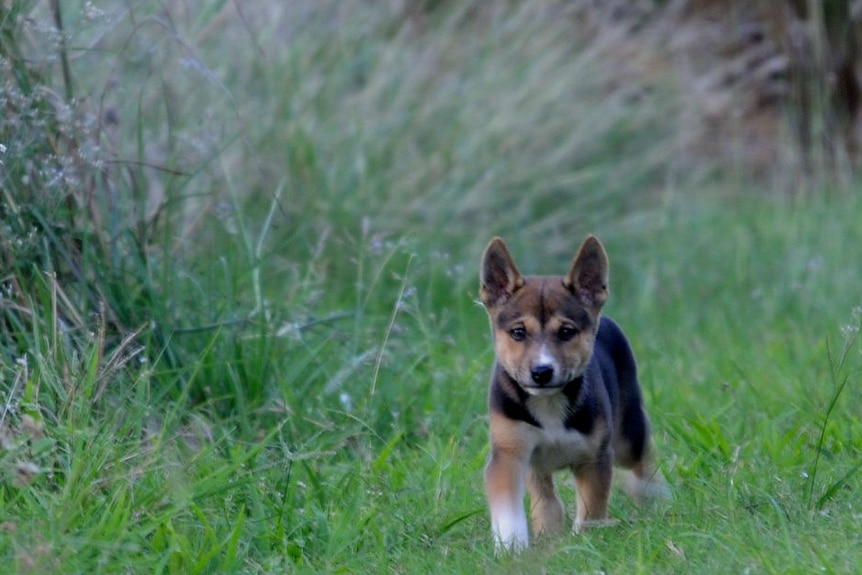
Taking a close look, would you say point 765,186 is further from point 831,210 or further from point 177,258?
point 177,258

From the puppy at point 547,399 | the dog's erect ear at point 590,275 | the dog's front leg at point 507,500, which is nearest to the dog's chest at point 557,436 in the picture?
the puppy at point 547,399

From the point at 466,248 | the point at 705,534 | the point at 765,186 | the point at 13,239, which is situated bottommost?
the point at 765,186

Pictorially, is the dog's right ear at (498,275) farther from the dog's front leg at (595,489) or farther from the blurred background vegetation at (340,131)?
the blurred background vegetation at (340,131)

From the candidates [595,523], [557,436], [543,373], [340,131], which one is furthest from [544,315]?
[340,131]

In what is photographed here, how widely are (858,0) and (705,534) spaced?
745 centimetres

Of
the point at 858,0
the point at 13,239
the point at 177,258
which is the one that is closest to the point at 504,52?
the point at 858,0

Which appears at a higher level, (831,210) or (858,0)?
Answer: (858,0)

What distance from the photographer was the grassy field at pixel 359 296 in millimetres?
4484

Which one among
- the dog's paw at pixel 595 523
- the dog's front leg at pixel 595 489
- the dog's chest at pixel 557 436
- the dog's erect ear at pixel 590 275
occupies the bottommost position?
the dog's paw at pixel 595 523

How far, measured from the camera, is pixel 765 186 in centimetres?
1241

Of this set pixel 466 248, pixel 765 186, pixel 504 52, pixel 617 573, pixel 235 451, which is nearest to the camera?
pixel 617 573

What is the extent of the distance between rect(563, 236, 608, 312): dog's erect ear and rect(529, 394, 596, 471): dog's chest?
43 centimetres

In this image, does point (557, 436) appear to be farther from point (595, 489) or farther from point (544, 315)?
point (544, 315)

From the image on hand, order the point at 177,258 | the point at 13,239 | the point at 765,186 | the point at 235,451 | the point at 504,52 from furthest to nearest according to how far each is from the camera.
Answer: the point at 765,186
the point at 504,52
the point at 177,258
the point at 13,239
the point at 235,451
